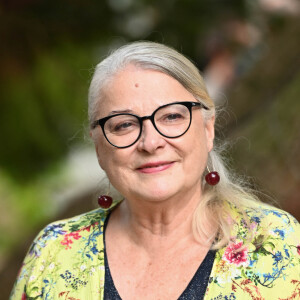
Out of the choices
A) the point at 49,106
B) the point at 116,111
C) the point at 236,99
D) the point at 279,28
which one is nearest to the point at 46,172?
the point at 49,106

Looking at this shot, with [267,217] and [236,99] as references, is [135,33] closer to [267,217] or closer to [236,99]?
[236,99]

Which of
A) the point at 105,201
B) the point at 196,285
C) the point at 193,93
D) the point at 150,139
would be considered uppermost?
the point at 193,93

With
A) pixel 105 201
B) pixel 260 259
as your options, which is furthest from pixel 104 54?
pixel 260 259

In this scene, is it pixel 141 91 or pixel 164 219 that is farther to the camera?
pixel 164 219

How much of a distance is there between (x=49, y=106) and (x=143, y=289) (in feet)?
8.95

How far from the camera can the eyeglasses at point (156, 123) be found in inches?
97.9

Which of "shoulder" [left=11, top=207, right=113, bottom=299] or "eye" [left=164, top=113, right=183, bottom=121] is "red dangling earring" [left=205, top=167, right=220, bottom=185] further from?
"shoulder" [left=11, top=207, right=113, bottom=299]

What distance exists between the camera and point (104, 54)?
429 centimetres

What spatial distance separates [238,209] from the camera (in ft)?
8.70

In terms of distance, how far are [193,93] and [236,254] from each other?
0.61 metres

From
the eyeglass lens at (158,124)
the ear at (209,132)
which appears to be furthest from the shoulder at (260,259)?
the eyeglass lens at (158,124)

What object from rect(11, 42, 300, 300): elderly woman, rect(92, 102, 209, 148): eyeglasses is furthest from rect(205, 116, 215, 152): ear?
rect(92, 102, 209, 148): eyeglasses

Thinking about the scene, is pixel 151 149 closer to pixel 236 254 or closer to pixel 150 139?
pixel 150 139

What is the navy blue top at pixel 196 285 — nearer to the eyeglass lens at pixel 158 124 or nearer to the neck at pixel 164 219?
the neck at pixel 164 219
